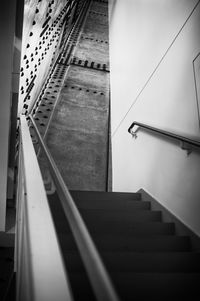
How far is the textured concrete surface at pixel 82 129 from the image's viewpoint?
5.89 meters

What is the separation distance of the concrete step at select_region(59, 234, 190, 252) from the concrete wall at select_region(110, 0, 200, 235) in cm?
21

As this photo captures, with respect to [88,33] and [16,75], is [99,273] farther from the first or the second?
[88,33]

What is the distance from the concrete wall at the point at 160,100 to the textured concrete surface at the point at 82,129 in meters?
1.12

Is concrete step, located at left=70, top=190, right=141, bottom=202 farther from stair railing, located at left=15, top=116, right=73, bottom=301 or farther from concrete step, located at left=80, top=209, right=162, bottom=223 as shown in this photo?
stair railing, located at left=15, top=116, right=73, bottom=301

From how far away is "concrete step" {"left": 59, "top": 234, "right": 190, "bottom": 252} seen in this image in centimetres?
212

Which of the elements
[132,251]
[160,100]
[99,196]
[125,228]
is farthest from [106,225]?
[160,100]

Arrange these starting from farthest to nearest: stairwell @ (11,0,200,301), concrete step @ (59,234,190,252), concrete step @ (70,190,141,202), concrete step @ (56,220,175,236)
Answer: concrete step @ (70,190,141,202) → concrete step @ (56,220,175,236) → concrete step @ (59,234,190,252) → stairwell @ (11,0,200,301)

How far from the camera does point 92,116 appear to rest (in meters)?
7.23

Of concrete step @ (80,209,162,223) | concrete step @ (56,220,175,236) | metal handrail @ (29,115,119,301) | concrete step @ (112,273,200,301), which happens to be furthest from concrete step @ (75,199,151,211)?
metal handrail @ (29,115,119,301)

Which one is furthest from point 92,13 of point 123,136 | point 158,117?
point 158,117

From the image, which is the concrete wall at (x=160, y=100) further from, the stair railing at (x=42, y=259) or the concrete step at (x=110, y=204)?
the stair railing at (x=42, y=259)

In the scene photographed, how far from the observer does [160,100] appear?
3.39 meters

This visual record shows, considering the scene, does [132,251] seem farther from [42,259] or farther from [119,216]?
[42,259]

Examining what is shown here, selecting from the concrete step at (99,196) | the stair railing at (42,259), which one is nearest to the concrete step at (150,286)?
the stair railing at (42,259)
